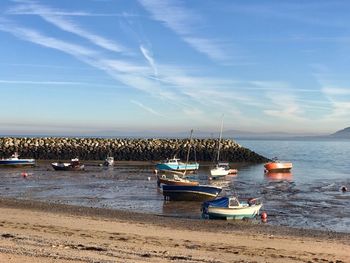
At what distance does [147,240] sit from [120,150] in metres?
68.4

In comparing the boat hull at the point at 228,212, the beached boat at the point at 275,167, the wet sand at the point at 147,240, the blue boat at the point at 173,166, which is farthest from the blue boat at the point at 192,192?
the beached boat at the point at 275,167

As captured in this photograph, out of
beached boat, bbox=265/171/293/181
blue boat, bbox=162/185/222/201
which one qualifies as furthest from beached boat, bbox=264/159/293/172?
blue boat, bbox=162/185/222/201

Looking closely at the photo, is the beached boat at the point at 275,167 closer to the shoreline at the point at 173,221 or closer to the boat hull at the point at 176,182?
the boat hull at the point at 176,182

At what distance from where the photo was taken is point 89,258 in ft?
44.8

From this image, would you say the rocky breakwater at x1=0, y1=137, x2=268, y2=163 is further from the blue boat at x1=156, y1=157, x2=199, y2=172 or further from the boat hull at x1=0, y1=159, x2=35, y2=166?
the blue boat at x1=156, y1=157, x2=199, y2=172

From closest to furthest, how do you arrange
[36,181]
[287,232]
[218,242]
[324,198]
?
1. [218,242]
2. [287,232]
3. [324,198]
4. [36,181]

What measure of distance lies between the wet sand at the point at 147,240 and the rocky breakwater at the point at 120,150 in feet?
184

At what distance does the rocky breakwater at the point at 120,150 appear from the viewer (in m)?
83.5

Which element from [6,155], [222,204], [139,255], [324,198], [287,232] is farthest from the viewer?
[6,155]

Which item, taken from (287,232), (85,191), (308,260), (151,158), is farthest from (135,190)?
(151,158)

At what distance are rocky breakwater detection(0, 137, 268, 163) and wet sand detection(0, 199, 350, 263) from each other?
5621cm

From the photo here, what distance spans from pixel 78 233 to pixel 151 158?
64034mm

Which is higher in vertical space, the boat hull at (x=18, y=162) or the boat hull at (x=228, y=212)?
the boat hull at (x=228, y=212)

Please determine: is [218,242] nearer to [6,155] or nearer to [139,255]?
[139,255]
